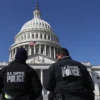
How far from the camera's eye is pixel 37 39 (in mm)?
91938

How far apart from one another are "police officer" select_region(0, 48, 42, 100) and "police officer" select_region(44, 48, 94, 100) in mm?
625

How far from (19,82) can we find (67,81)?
4.28 feet

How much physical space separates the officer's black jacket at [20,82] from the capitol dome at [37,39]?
77.6m

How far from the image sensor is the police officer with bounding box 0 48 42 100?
637 centimetres

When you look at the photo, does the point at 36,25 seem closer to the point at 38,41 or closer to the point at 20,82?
the point at 38,41

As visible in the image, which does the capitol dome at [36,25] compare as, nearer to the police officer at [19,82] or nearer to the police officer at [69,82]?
the police officer at [69,82]

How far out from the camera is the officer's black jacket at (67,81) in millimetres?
6852

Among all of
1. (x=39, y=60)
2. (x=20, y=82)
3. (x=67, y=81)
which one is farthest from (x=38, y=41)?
(x=20, y=82)

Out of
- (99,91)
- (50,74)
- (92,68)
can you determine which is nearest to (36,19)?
(92,68)

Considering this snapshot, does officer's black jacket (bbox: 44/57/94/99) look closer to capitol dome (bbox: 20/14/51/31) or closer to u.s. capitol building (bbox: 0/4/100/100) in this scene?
u.s. capitol building (bbox: 0/4/100/100)

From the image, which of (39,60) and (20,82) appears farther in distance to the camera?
(39,60)

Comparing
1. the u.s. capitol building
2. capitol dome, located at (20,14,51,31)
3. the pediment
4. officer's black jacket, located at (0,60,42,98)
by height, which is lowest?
officer's black jacket, located at (0,60,42,98)

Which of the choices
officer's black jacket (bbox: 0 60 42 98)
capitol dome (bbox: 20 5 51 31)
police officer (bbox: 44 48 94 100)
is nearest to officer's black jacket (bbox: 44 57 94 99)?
police officer (bbox: 44 48 94 100)

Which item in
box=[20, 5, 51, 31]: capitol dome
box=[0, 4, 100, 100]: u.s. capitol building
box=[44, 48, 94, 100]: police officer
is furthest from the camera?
box=[20, 5, 51, 31]: capitol dome
